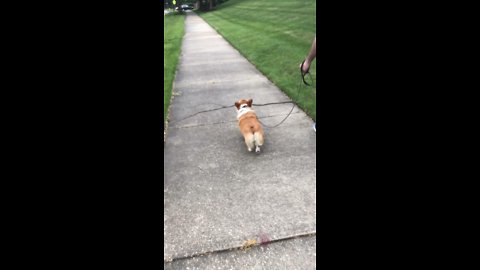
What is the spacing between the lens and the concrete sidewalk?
2.79 m

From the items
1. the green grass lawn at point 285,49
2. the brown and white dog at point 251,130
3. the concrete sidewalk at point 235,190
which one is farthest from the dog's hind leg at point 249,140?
the green grass lawn at point 285,49

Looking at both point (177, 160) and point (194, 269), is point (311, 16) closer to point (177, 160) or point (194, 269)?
point (177, 160)

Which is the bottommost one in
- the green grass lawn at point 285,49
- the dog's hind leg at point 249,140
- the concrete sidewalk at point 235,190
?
the concrete sidewalk at point 235,190

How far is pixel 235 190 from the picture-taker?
12.0 ft

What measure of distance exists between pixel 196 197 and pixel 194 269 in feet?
3.19

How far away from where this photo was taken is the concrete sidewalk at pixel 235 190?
2.79 metres

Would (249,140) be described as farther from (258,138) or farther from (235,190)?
(235,190)

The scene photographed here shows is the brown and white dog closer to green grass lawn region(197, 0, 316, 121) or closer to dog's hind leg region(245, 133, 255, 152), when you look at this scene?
dog's hind leg region(245, 133, 255, 152)

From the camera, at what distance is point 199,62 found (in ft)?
35.6

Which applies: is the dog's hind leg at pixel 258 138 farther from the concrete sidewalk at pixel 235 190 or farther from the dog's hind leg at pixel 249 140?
the concrete sidewalk at pixel 235 190

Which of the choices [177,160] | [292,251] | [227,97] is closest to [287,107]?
[227,97]

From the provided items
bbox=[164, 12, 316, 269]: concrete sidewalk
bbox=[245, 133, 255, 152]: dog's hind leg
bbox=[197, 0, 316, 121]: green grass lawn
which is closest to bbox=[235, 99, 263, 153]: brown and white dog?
bbox=[245, 133, 255, 152]: dog's hind leg

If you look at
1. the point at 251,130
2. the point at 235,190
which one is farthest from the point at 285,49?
the point at 235,190

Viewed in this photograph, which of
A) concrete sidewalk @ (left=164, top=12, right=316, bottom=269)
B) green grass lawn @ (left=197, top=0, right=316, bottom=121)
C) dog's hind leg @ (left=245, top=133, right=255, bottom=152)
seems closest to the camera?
concrete sidewalk @ (left=164, top=12, right=316, bottom=269)
